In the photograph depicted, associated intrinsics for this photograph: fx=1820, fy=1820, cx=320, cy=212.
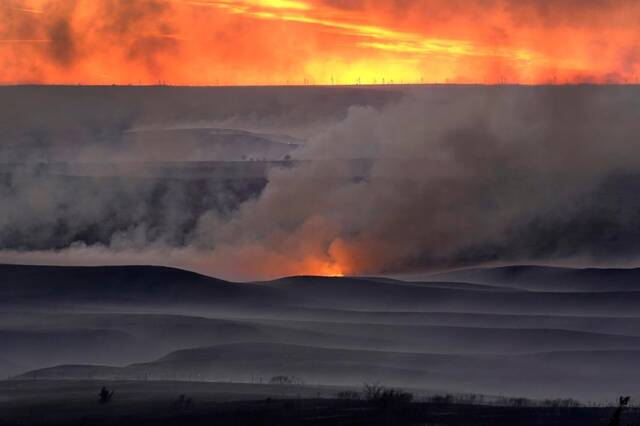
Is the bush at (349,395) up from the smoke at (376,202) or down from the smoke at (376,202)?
down

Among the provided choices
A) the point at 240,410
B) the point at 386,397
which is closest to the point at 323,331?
the point at 386,397

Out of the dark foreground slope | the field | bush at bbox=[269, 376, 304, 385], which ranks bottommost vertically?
the field

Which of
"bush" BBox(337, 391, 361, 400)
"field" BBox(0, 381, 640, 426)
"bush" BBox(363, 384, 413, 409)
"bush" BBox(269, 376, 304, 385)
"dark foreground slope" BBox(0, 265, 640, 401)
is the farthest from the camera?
"dark foreground slope" BBox(0, 265, 640, 401)

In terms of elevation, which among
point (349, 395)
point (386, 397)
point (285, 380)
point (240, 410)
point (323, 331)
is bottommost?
point (240, 410)

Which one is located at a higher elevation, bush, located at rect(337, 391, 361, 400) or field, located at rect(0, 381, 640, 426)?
bush, located at rect(337, 391, 361, 400)

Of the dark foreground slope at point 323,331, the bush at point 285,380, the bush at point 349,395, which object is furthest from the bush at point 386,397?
the dark foreground slope at point 323,331

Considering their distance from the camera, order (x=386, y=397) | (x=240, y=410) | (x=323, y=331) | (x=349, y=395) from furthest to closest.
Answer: (x=323, y=331)
(x=349, y=395)
(x=386, y=397)
(x=240, y=410)

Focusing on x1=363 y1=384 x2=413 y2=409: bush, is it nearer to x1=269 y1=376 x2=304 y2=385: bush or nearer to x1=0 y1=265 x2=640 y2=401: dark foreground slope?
x1=269 y1=376 x2=304 y2=385: bush

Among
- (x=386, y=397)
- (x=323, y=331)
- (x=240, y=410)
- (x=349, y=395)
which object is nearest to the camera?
(x=240, y=410)

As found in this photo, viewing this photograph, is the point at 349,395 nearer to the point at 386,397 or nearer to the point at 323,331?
the point at 386,397

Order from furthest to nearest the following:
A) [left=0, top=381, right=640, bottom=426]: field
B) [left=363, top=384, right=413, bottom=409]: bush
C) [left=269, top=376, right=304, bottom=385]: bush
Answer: [left=269, top=376, right=304, bottom=385]: bush < [left=363, top=384, right=413, bottom=409]: bush < [left=0, top=381, right=640, bottom=426]: field

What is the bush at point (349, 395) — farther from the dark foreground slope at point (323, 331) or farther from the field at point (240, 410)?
the dark foreground slope at point (323, 331)

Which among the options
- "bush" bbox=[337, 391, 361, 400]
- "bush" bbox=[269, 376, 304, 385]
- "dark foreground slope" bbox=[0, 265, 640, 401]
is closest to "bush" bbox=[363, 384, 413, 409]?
"bush" bbox=[337, 391, 361, 400]
